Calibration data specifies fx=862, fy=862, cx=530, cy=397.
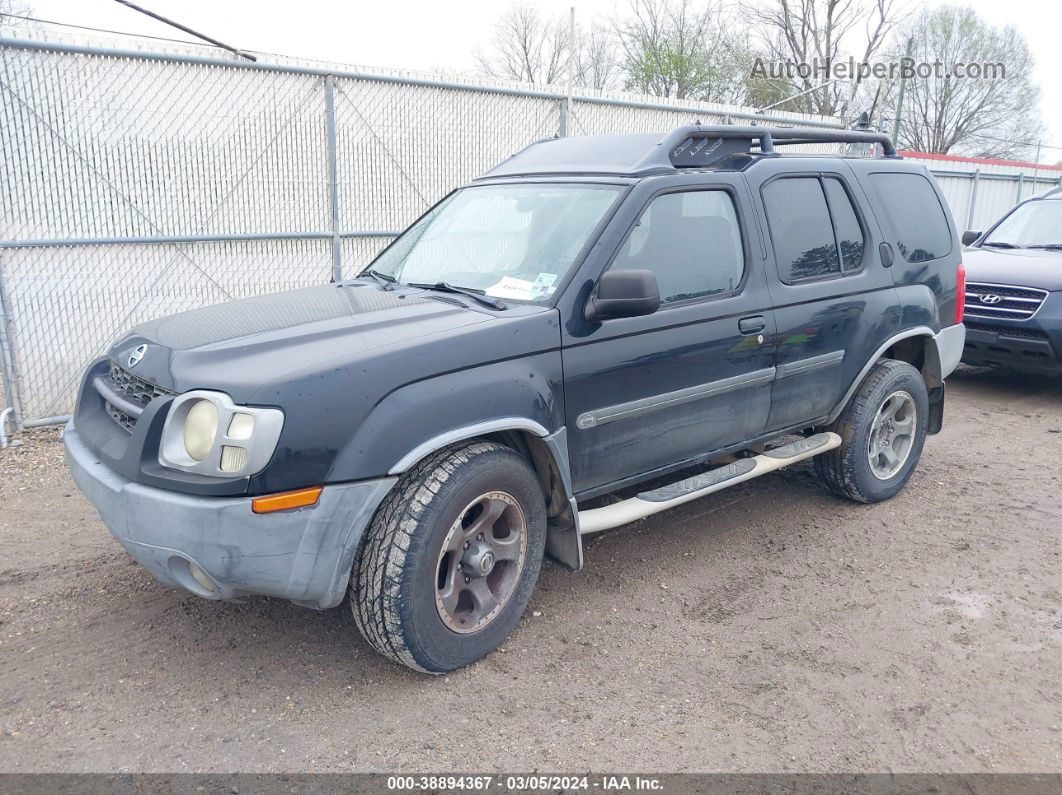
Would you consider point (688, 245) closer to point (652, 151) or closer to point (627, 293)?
point (652, 151)

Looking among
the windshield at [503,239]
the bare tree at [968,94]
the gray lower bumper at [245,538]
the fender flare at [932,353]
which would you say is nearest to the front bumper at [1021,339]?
the fender flare at [932,353]

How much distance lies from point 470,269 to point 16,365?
156 inches

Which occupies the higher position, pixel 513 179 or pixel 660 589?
pixel 513 179

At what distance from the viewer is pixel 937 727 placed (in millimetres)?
3080

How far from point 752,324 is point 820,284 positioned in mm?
640

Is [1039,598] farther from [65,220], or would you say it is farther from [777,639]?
[65,220]

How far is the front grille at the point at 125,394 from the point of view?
10.6 feet

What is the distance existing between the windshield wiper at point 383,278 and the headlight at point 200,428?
4.49ft

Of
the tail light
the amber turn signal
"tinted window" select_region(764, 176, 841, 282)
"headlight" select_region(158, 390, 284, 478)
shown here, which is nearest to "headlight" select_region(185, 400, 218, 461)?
"headlight" select_region(158, 390, 284, 478)

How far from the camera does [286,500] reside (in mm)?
2859

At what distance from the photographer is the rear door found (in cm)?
441

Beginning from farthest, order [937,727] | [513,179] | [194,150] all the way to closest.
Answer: [194,150]
[513,179]
[937,727]

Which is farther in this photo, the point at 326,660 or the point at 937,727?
the point at 326,660

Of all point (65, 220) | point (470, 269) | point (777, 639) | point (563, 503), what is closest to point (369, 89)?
point (65, 220)
